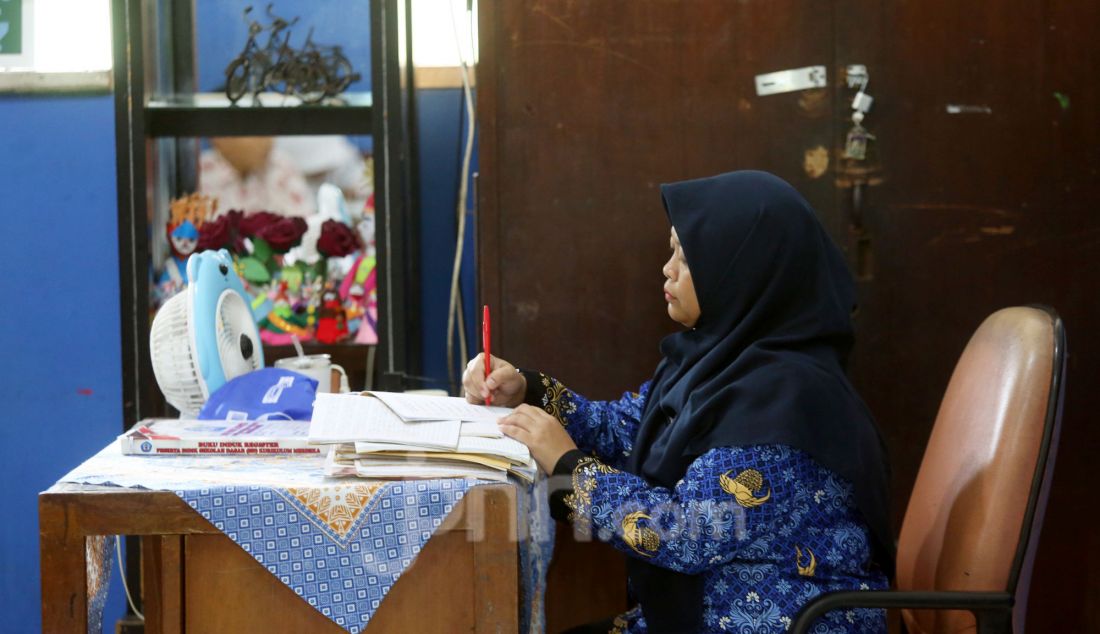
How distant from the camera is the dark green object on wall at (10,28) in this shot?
8.90ft

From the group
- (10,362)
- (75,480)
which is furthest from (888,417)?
(10,362)

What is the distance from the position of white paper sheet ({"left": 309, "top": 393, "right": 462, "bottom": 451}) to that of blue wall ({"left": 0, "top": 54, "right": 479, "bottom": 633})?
1.31 m

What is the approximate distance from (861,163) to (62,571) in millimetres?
1548

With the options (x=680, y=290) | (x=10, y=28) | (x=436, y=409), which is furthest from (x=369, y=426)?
(x=10, y=28)

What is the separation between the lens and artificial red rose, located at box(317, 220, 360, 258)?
255cm

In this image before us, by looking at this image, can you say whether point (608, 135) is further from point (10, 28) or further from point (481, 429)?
point (10, 28)

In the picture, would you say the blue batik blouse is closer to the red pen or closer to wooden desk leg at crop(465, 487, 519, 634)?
wooden desk leg at crop(465, 487, 519, 634)

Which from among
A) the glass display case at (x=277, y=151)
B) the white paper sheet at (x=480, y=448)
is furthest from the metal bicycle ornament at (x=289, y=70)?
the white paper sheet at (x=480, y=448)

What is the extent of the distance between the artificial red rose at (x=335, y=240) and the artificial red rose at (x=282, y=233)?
5 centimetres

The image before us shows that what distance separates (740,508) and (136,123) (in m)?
1.67

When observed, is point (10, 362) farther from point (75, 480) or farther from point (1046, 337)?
point (1046, 337)

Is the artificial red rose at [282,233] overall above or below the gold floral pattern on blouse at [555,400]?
above

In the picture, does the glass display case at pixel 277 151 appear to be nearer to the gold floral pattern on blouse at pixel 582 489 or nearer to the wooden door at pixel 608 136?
the wooden door at pixel 608 136

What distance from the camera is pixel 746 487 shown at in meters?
1.33
